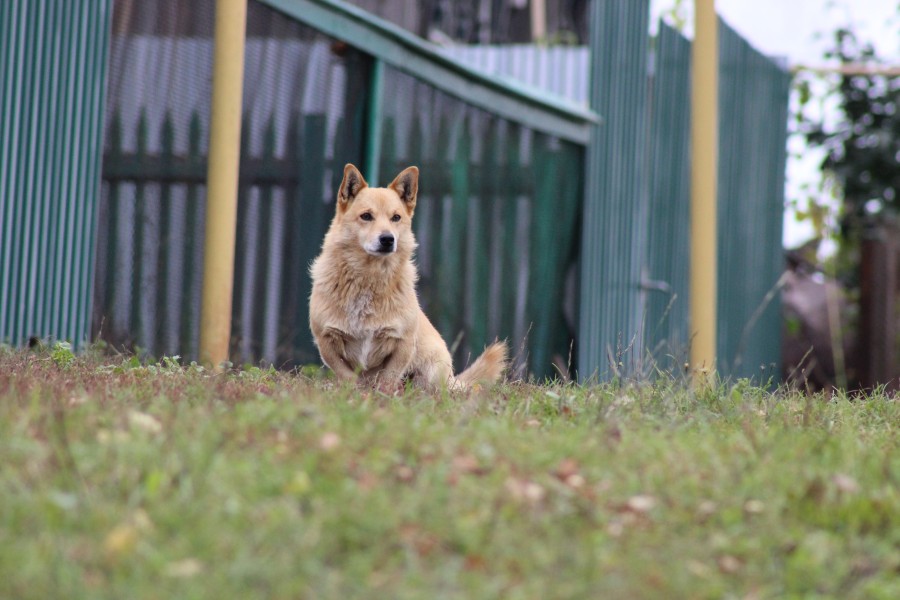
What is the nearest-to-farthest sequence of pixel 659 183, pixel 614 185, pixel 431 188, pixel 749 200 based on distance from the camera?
pixel 431 188 < pixel 614 185 < pixel 659 183 < pixel 749 200

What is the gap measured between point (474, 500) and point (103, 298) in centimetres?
410

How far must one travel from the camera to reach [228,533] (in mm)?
3000

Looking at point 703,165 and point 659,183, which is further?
point 659,183

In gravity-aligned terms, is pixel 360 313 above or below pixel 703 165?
below

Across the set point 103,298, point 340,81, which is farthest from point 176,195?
point 340,81

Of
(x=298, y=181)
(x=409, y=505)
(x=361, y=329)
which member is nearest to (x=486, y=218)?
(x=298, y=181)

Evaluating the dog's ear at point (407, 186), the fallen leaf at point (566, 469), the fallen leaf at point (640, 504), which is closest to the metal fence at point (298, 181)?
the dog's ear at point (407, 186)

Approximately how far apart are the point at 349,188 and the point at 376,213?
0.82 feet

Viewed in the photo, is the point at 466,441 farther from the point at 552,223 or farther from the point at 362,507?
the point at 552,223

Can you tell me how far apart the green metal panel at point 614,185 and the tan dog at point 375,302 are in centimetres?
367

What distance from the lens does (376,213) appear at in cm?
637

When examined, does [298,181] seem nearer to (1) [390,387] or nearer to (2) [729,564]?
(1) [390,387]

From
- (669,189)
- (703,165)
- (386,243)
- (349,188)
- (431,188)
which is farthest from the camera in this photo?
(669,189)

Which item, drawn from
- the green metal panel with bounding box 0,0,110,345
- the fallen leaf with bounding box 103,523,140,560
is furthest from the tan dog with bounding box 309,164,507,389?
the fallen leaf with bounding box 103,523,140,560
